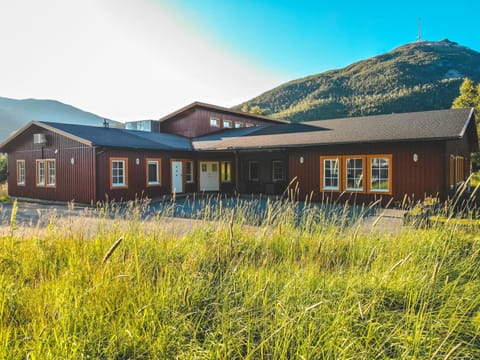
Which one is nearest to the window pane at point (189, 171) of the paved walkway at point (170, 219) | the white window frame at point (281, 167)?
the white window frame at point (281, 167)

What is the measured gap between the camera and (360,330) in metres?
2.14

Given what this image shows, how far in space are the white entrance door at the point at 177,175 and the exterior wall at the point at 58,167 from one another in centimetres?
437

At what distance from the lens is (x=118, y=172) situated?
1460 cm

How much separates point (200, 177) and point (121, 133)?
16.4ft

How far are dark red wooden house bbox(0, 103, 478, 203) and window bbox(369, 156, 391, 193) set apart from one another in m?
0.04

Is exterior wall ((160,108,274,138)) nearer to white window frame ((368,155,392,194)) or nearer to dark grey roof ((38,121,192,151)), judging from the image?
dark grey roof ((38,121,192,151))

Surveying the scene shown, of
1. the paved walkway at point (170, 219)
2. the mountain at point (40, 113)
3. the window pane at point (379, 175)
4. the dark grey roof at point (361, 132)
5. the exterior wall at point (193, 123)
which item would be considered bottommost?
the paved walkway at point (170, 219)

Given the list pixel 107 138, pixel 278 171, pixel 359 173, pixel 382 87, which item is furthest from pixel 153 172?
pixel 382 87

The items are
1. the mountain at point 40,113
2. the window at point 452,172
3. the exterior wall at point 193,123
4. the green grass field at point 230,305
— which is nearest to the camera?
the green grass field at point 230,305

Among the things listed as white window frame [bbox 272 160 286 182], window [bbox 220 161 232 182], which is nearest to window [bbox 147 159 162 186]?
window [bbox 220 161 232 182]

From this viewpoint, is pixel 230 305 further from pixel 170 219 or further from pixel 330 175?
pixel 330 175

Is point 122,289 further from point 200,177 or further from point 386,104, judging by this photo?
point 386,104

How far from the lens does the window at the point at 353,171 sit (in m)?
12.9

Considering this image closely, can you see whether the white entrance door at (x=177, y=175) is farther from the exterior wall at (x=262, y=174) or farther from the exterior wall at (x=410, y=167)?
the exterior wall at (x=410, y=167)
